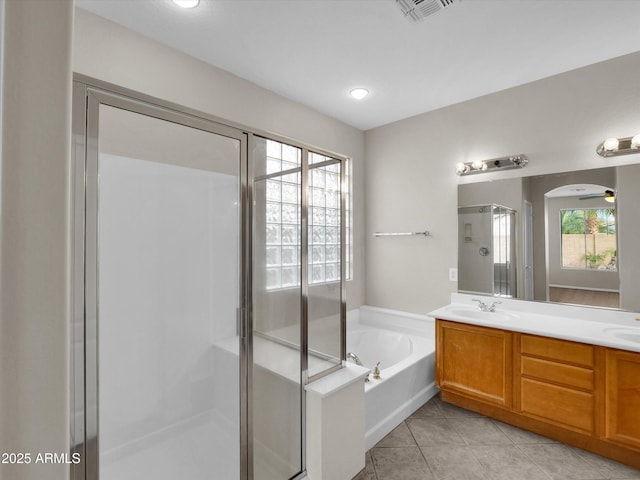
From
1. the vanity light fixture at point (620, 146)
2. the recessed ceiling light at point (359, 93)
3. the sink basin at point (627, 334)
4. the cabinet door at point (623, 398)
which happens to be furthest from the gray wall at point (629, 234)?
the recessed ceiling light at point (359, 93)

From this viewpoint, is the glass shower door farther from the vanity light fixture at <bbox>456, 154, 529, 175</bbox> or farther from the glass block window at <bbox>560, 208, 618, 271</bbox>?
the glass block window at <bbox>560, 208, 618, 271</bbox>

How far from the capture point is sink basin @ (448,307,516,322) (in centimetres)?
259

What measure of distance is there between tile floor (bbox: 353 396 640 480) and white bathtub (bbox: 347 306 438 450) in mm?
126

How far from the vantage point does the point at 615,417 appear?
6.26 feet

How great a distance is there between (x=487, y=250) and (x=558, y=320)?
750 millimetres

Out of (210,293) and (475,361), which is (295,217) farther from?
(475,361)

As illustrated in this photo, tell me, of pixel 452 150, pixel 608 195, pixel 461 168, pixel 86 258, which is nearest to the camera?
pixel 86 258

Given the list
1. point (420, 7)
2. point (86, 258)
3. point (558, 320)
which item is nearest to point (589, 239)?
point (558, 320)

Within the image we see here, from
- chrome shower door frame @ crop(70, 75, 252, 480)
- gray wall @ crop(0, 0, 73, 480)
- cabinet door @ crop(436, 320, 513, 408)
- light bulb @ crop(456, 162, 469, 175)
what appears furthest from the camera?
light bulb @ crop(456, 162, 469, 175)

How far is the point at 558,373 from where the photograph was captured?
2107 mm

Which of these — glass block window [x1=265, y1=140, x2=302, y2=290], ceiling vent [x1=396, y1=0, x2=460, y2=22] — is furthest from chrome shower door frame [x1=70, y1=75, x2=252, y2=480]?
ceiling vent [x1=396, y1=0, x2=460, y2=22]

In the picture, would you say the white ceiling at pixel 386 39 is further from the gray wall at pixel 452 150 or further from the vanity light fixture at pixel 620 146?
the vanity light fixture at pixel 620 146

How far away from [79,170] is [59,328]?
726 mm

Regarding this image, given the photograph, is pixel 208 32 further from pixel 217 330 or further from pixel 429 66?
pixel 217 330
